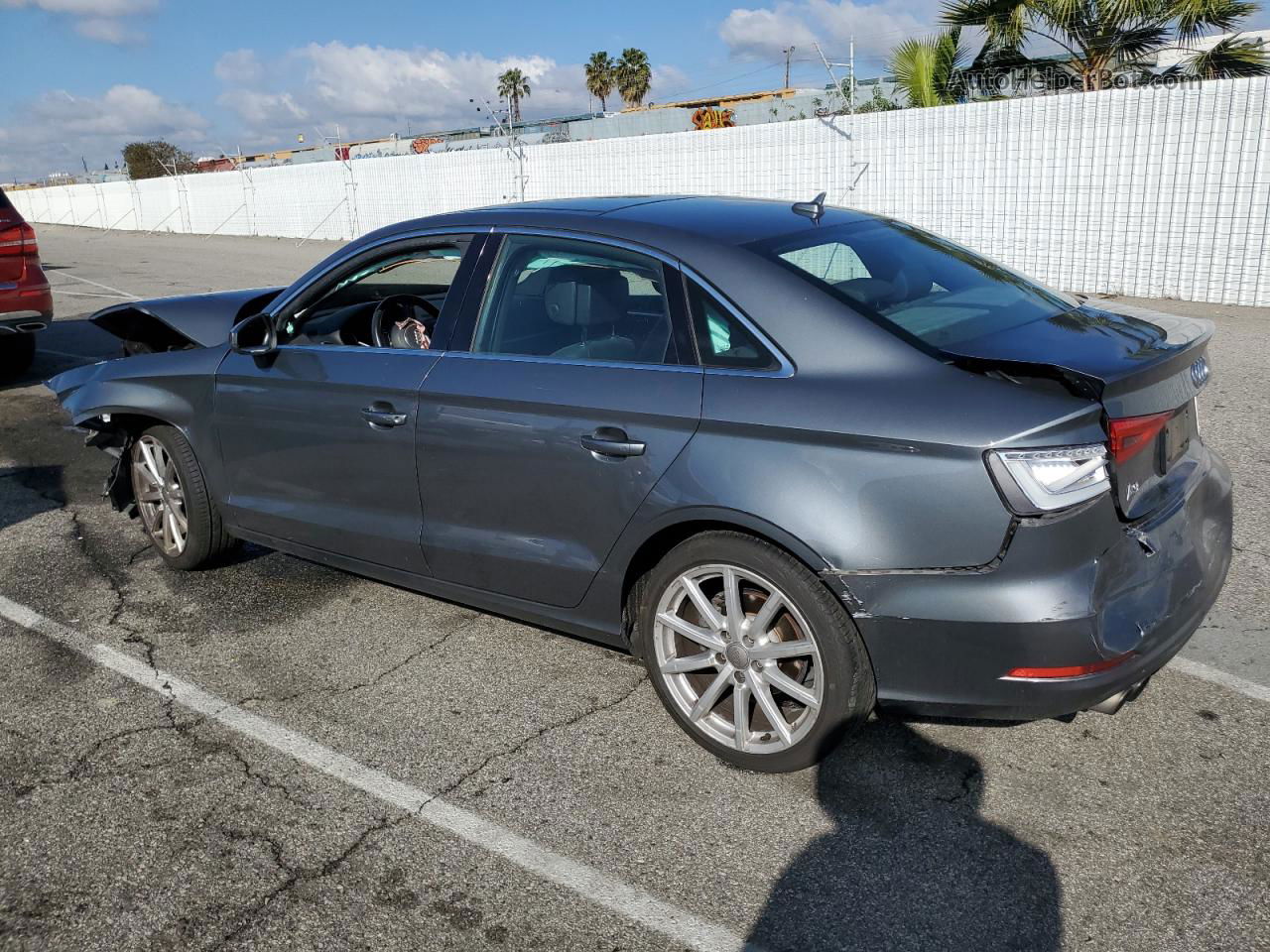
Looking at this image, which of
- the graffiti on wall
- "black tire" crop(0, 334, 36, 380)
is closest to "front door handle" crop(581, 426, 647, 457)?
"black tire" crop(0, 334, 36, 380)

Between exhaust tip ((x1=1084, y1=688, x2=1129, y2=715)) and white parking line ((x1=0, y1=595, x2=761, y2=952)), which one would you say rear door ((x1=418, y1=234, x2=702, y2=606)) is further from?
exhaust tip ((x1=1084, y1=688, x2=1129, y2=715))

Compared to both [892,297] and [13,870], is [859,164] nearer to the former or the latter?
[892,297]

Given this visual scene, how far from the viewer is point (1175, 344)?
10.8 feet

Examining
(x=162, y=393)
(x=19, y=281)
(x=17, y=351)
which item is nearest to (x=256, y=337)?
(x=162, y=393)

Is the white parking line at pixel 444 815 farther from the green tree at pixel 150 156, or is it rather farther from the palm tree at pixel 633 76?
the green tree at pixel 150 156

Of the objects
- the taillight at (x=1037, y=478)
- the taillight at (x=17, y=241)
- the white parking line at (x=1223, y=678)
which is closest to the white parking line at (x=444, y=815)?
the taillight at (x=1037, y=478)

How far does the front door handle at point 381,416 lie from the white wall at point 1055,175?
37.3 ft

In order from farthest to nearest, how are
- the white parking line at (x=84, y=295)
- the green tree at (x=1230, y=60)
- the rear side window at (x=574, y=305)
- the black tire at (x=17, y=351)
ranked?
the white parking line at (x=84, y=295)
the green tree at (x=1230, y=60)
the black tire at (x=17, y=351)
the rear side window at (x=574, y=305)

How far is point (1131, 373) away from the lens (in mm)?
2959

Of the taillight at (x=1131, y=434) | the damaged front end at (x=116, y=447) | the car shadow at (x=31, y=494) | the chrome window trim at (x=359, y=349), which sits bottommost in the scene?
the car shadow at (x=31, y=494)

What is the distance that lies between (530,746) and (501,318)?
4.84ft

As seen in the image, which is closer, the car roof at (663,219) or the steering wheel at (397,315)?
the car roof at (663,219)

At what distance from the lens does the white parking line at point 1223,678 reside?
3686 mm

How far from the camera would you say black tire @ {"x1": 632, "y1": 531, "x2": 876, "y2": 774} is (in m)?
3.06
